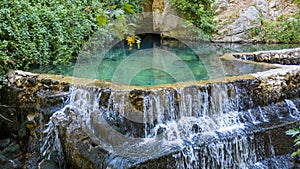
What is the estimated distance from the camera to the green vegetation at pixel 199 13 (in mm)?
11367

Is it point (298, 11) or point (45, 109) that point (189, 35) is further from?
point (45, 109)

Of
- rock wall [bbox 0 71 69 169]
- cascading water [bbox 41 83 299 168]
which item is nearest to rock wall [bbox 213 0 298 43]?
cascading water [bbox 41 83 299 168]

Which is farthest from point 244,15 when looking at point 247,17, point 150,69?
point 150,69

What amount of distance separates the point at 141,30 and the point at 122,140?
11830 millimetres

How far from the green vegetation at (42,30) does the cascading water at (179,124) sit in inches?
58.4

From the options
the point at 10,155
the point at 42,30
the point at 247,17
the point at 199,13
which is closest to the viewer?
the point at 10,155

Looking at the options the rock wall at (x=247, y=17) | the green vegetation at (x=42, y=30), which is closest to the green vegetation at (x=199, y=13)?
the rock wall at (x=247, y=17)

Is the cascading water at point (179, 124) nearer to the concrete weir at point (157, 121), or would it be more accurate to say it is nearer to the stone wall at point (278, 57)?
the concrete weir at point (157, 121)

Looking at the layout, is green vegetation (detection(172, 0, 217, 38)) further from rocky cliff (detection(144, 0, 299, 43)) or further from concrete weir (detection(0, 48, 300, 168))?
concrete weir (detection(0, 48, 300, 168))

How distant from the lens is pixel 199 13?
11688mm

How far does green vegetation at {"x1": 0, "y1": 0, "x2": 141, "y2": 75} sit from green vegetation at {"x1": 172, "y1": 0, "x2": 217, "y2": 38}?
5.60 meters

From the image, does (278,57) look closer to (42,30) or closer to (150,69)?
(150,69)

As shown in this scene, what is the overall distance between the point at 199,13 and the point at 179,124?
372 inches

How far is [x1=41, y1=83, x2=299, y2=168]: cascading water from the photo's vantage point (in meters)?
3.05
